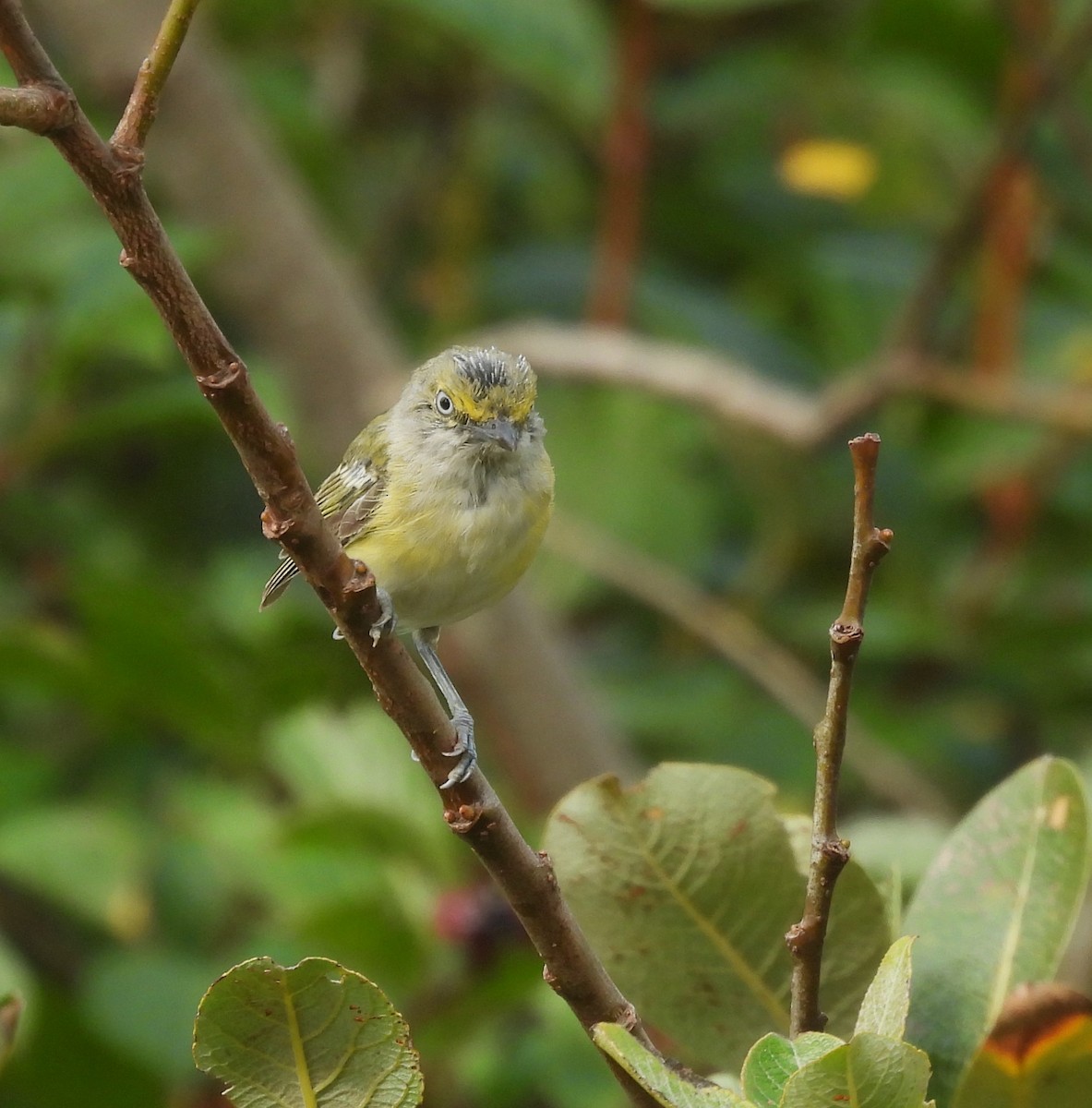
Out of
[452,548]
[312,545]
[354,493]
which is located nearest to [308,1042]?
[312,545]

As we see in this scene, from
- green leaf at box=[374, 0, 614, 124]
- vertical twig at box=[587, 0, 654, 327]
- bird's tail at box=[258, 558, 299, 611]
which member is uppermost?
green leaf at box=[374, 0, 614, 124]

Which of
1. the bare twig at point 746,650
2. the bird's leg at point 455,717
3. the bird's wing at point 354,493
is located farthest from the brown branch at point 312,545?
the bare twig at point 746,650

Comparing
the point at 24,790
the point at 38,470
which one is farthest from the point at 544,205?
the point at 24,790

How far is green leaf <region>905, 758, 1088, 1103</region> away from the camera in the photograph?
1622mm

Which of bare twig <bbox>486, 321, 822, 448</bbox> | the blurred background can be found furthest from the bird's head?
bare twig <bbox>486, 321, 822, 448</bbox>

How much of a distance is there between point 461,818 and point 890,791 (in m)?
2.82

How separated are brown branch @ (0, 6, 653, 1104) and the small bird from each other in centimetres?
71

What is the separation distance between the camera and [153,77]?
45.3 inches

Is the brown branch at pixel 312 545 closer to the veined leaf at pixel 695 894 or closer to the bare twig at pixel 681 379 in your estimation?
the veined leaf at pixel 695 894

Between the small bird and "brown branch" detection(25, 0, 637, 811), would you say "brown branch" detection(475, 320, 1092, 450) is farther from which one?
the small bird

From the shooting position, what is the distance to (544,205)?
6062 mm

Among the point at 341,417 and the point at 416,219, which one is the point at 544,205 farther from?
the point at 341,417

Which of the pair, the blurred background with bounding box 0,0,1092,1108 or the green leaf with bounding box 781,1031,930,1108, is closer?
the green leaf with bounding box 781,1031,930,1108

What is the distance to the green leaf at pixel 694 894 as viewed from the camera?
1679 mm
